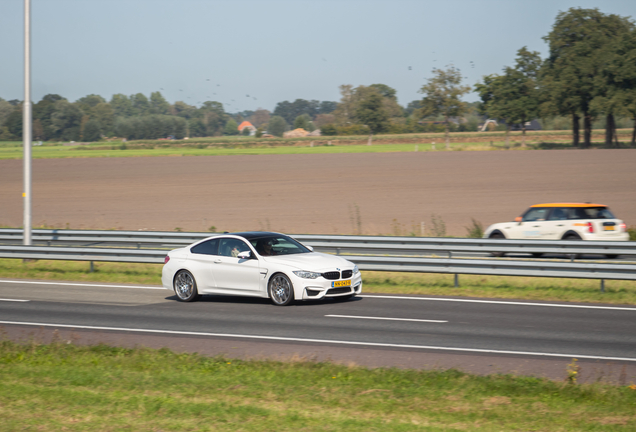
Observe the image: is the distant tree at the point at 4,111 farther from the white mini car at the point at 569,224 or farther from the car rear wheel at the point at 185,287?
the car rear wheel at the point at 185,287

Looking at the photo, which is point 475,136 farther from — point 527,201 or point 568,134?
point 527,201

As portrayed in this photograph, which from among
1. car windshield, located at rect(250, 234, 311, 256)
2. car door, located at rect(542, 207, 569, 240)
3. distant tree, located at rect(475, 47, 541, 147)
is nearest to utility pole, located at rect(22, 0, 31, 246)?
car windshield, located at rect(250, 234, 311, 256)

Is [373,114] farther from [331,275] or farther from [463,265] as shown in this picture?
[331,275]

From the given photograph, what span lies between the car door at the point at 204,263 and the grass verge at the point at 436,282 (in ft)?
11.2

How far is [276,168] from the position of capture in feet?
182

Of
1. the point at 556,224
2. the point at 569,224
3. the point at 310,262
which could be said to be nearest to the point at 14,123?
the point at 556,224

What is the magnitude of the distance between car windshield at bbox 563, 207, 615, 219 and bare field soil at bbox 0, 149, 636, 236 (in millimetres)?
5341

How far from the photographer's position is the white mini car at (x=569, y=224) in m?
19.6

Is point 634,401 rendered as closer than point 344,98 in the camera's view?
Yes

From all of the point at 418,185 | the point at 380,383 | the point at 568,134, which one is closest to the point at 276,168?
the point at 418,185

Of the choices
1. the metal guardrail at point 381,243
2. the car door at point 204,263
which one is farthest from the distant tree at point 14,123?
the car door at point 204,263

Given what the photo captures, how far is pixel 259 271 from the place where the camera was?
45.4ft

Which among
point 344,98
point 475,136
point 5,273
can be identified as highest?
point 344,98

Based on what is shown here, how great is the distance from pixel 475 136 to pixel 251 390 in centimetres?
10422
